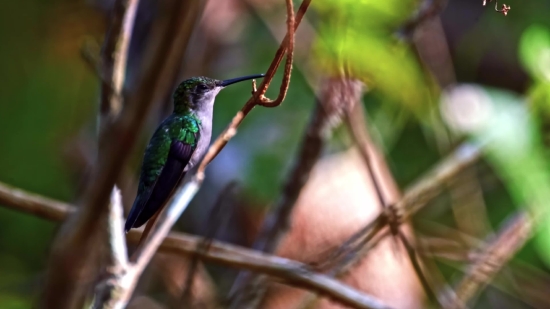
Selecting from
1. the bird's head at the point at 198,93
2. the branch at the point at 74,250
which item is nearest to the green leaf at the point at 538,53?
the bird's head at the point at 198,93

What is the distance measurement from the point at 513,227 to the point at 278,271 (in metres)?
0.56

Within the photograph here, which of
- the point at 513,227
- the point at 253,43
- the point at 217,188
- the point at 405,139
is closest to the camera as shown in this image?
the point at 513,227

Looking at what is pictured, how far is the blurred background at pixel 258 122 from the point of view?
1.18 metres

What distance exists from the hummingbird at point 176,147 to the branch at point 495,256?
0.66 meters

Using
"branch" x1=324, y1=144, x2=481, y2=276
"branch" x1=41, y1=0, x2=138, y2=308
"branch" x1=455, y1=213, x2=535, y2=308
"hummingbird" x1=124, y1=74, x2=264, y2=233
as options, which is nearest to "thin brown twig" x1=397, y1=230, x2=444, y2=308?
"branch" x1=324, y1=144, x2=481, y2=276

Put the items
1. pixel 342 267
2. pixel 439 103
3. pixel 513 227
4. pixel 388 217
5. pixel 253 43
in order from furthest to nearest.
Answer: pixel 253 43
pixel 439 103
pixel 513 227
pixel 342 267
pixel 388 217

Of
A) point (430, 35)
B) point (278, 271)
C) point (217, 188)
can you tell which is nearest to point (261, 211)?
point (217, 188)

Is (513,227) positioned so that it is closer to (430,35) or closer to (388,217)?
(388,217)

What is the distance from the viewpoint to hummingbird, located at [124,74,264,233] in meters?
0.48

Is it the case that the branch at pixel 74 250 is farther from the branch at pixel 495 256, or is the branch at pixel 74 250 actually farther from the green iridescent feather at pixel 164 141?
the branch at pixel 495 256

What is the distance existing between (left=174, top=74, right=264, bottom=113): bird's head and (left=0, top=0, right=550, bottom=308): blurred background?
1.70 feet

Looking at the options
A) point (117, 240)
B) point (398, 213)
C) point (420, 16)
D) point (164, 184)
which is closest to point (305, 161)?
point (398, 213)

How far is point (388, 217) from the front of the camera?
87 centimetres

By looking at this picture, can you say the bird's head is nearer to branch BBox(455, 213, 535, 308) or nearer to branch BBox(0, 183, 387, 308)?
branch BBox(0, 183, 387, 308)
